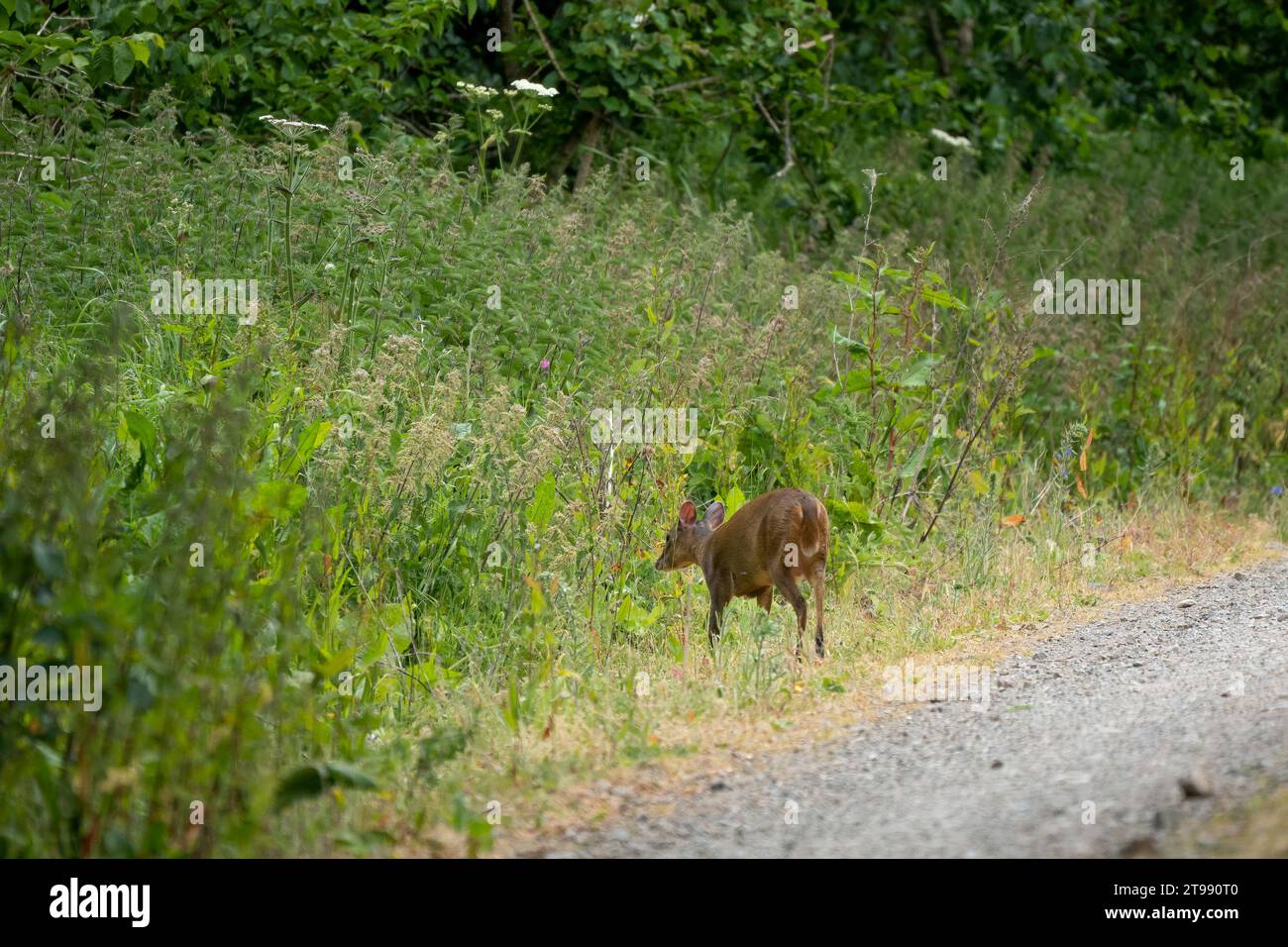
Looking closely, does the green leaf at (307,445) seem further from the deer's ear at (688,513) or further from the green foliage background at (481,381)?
the deer's ear at (688,513)

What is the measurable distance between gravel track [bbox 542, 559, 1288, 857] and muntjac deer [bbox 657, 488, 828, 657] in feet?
3.56

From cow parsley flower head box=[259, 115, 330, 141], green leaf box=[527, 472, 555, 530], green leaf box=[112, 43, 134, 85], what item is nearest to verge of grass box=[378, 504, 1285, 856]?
green leaf box=[527, 472, 555, 530]

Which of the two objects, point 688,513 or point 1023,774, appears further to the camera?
point 688,513

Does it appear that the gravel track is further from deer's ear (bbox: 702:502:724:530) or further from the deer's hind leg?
deer's ear (bbox: 702:502:724:530)

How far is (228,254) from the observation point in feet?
29.4

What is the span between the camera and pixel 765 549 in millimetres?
7410

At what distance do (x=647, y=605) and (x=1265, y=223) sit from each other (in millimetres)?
10043

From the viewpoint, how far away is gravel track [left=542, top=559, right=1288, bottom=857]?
436 centimetres

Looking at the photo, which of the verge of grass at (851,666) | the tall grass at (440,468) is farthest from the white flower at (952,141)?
the verge of grass at (851,666)

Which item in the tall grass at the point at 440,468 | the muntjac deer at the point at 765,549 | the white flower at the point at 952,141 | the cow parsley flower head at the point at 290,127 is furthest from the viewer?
the white flower at the point at 952,141

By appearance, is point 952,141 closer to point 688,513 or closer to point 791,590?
point 688,513

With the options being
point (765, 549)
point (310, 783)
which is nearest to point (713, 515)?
point (765, 549)

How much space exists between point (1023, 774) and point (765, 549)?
8.62 feet

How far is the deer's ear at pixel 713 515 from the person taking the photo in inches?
313
